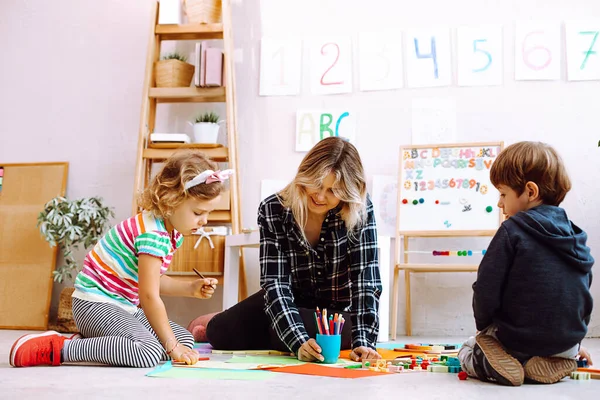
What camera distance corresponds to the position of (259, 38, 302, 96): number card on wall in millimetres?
3469

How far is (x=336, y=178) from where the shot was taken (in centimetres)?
180

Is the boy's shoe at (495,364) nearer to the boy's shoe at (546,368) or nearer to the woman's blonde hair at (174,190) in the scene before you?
the boy's shoe at (546,368)


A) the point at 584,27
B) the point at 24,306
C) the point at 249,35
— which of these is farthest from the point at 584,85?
the point at 24,306

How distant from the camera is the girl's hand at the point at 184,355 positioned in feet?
5.71

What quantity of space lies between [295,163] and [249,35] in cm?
72

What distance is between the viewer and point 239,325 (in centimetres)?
218

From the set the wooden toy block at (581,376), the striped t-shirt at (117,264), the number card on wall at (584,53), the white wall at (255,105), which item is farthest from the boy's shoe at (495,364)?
the number card on wall at (584,53)

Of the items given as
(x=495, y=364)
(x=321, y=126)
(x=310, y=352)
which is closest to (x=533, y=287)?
(x=495, y=364)

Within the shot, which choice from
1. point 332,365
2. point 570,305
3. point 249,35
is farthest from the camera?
point 249,35

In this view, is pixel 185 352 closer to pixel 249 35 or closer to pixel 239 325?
pixel 239 325

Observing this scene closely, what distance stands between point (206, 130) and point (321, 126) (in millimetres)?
585

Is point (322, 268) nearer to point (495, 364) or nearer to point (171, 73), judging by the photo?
point (495, 364)

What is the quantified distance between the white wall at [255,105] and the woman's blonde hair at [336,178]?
1.48 m

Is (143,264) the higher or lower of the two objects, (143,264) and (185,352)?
the higher
